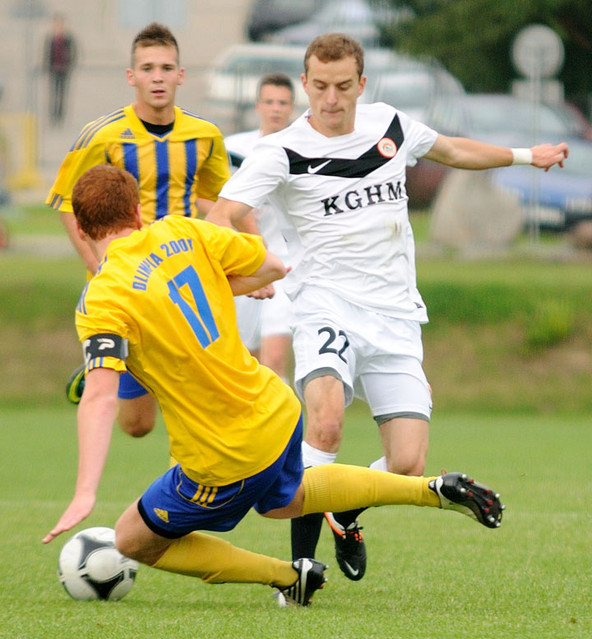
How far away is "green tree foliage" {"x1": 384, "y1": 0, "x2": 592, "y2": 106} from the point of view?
22.9 metres

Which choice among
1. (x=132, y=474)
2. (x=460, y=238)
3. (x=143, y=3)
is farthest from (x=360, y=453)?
(x=143, y=3)

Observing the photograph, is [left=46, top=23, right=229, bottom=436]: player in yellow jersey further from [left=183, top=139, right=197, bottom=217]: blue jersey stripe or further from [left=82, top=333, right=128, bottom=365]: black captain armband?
[left=82, top=333, right=128, bottom=365]: black captain armband

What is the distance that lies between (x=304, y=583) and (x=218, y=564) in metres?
0.36

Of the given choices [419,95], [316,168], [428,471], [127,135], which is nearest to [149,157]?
[127,135]

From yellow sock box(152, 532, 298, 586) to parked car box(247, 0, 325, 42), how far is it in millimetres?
19680

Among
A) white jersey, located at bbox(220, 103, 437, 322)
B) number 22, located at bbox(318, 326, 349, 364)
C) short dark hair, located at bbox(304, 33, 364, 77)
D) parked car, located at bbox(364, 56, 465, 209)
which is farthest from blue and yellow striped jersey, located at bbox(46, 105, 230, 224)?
parked car, located at bbox(364, 56, 465, 209)

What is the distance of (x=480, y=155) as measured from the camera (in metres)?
6.83

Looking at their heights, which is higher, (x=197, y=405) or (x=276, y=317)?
(x=197, y=405)

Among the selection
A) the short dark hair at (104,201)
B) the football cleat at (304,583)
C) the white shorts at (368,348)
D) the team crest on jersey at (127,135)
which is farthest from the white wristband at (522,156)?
the short dark hair at (104,201)

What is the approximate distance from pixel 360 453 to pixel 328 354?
5.13 m

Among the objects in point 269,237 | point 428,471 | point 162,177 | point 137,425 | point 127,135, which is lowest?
point 428,471

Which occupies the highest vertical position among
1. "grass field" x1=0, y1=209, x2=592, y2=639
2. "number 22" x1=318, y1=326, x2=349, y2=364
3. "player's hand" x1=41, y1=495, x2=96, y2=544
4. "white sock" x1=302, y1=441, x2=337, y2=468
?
"number 22" x1=318, y1=326, x2=349, y2=364

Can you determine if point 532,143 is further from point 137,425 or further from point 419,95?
point 137,425

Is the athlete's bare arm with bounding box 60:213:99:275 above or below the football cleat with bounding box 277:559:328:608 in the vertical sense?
above
